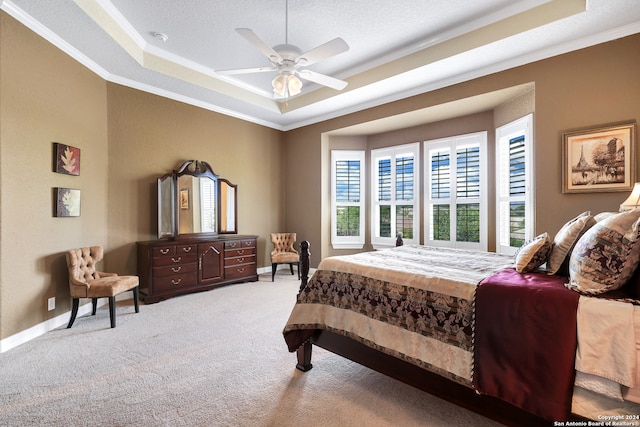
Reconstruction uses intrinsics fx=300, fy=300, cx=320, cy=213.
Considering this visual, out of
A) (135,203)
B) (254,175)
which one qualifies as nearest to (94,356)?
(135,203)

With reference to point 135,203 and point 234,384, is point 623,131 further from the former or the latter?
point 135,203

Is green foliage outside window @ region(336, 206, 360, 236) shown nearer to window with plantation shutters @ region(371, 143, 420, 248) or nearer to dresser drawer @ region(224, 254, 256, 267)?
window with plantation shutters @ region(371, 143, 420, 248)

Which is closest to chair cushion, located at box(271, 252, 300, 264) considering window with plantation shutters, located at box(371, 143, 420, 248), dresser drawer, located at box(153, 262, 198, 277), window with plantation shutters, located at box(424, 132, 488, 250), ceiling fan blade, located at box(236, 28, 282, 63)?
dresser drawer, located at box(153, 262, 198, 277)

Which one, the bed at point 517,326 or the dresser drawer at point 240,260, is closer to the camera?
the bed at point 517,326

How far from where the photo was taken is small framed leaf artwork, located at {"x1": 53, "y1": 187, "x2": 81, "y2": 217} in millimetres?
3320

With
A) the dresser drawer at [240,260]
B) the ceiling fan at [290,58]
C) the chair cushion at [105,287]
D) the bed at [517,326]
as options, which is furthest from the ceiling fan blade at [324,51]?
the dresser drawer at [240,260]

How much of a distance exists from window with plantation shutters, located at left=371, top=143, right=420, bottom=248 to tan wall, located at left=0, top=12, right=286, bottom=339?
7.84 ft

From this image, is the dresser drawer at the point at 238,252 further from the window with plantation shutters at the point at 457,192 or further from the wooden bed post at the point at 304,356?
the window with plantation shutters at the point at 457,192

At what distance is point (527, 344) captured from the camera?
142cm

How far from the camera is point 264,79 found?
16.0ft

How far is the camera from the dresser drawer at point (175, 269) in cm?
421

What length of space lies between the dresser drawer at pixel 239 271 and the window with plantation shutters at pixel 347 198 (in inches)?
66.6

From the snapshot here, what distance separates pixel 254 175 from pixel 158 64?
2.50 metres

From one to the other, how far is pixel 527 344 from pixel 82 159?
4.76m
